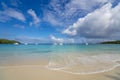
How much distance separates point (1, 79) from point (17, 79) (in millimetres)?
739

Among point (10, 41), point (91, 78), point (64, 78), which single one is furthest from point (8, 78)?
point (10, 41)

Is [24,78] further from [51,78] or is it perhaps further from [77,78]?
[77,78]

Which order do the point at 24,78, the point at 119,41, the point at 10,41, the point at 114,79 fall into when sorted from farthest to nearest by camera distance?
1. the point at 10,41
2. the point at 119,41
3. the point at 24,78
4. the point at 114,79

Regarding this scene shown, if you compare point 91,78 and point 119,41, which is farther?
point 119,41

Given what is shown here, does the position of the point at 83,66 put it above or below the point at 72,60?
below

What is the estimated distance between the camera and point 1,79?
564cm

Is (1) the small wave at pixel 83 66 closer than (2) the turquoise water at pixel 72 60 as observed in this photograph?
Yes

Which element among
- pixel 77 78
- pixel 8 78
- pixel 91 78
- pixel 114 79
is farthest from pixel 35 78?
pixel 114 79

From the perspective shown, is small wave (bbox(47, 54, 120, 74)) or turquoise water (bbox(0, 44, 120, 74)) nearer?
small wave (bbox(47, 54, 120, 74))

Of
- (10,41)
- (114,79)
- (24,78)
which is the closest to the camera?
(114,79)

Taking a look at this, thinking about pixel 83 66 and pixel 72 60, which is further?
pixel 72 60

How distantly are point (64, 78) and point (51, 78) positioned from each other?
2.04 feet

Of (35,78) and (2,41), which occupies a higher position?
(2,41)

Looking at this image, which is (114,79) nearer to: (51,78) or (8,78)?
(51,78)
